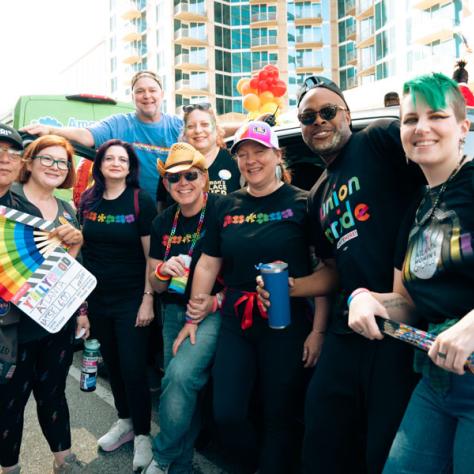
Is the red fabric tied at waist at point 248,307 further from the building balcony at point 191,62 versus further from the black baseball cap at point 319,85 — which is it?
the building balcony at point 191,62

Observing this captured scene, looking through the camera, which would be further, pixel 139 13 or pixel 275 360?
pixel 139 13

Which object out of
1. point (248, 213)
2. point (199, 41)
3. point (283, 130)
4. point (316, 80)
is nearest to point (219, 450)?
point (248, 213)

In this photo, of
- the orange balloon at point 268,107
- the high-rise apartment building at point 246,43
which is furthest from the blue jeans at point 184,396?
the high-rise apartment building at point 246,43

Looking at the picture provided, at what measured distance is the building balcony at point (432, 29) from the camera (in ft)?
108

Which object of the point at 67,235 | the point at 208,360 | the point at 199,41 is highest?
the point at 199,41

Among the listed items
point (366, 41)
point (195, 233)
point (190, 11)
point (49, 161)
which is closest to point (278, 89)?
point (195, 233)

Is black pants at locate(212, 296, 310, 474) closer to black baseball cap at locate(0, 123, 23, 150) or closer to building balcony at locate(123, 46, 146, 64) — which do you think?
black baseball cap at locate(0, 123, 23, 150)

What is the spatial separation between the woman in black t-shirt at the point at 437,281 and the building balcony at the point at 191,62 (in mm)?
47050

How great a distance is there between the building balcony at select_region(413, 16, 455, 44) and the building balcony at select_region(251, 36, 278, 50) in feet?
51.7

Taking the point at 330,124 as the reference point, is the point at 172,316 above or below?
below

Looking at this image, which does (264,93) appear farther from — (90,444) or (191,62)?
(191,62)

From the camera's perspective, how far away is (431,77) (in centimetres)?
164

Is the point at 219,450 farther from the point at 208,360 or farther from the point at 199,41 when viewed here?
the point at 199,41

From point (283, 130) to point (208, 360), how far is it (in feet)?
4.69
